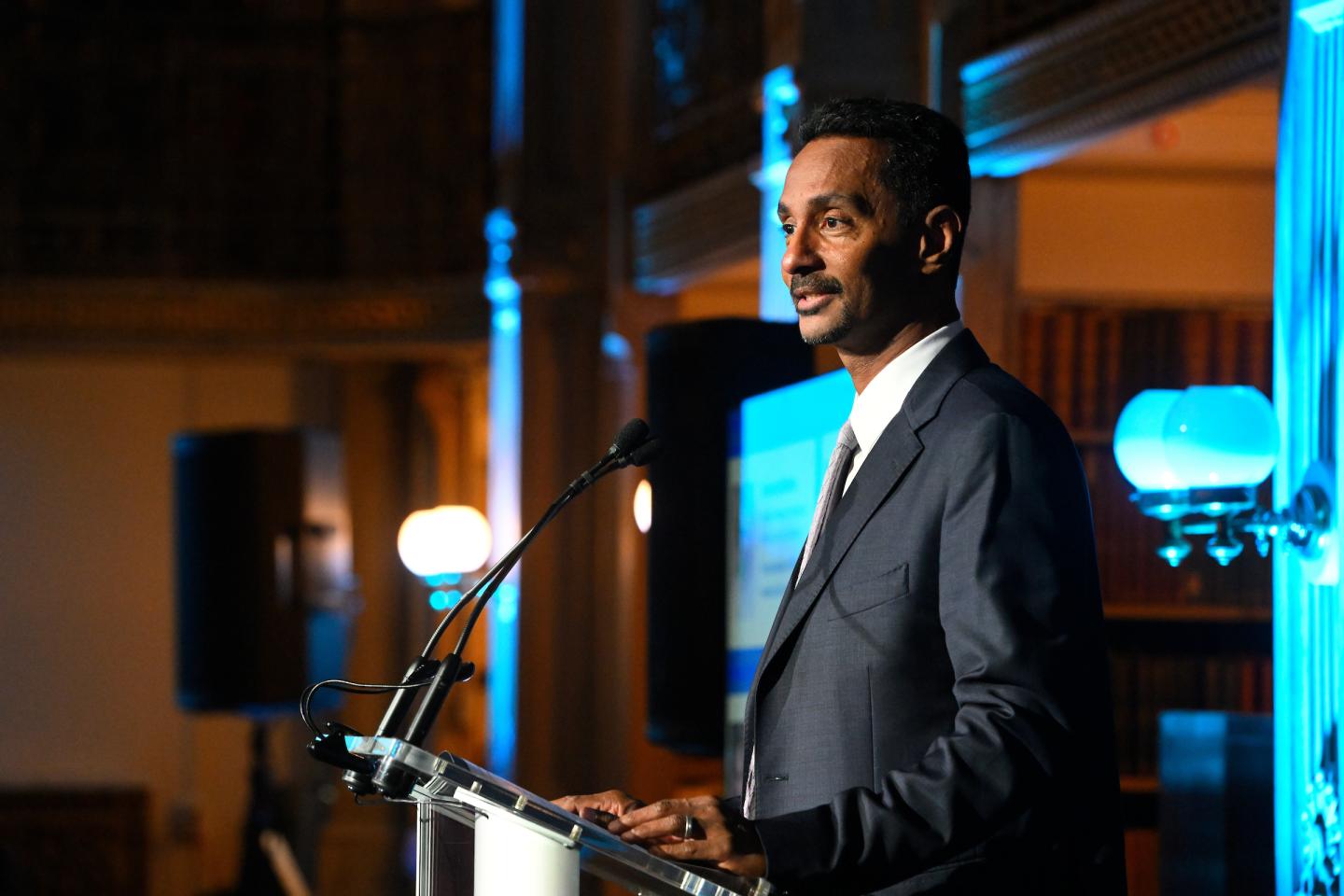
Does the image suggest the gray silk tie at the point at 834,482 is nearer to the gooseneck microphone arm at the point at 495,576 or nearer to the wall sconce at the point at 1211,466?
the gooseneck microphone arm at the point at 495,576

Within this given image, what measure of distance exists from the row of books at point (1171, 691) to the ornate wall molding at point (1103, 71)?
4.98 feet

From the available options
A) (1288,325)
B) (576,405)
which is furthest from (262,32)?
(1288,325)

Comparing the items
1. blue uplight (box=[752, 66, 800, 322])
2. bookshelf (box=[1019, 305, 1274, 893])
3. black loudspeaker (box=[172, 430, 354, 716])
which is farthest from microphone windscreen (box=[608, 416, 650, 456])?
black loudspeaker (box=[172, 430, 354, 716])

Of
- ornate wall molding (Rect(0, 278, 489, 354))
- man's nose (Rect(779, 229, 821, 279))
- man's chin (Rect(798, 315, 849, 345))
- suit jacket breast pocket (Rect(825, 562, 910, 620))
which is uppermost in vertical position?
ornate wall molding (Rect(0, 278, 489, 354))

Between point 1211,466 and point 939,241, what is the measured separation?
117 centimetres

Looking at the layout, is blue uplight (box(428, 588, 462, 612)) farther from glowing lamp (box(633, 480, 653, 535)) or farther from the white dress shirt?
the white dress shirt

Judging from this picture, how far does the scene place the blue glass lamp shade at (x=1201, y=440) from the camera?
2.70 m

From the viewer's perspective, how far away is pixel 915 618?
158 centimetres

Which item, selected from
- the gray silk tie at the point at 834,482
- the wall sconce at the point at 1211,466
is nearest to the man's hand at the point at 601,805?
the gray silk tie at the point at 834,482

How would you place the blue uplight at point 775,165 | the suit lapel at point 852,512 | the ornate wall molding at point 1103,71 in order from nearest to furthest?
1. the suit lapel at point 852,512
2. the ornate wall molding at point 1103,71
3. the blue uplight at point 775,165

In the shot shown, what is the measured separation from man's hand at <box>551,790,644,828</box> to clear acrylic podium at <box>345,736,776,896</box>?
0.04 metres

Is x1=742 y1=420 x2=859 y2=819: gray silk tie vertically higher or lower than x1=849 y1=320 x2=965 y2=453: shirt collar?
lower

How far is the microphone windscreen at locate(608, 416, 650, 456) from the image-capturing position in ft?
6.13

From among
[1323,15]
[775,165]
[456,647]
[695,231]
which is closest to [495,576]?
[456,647]
